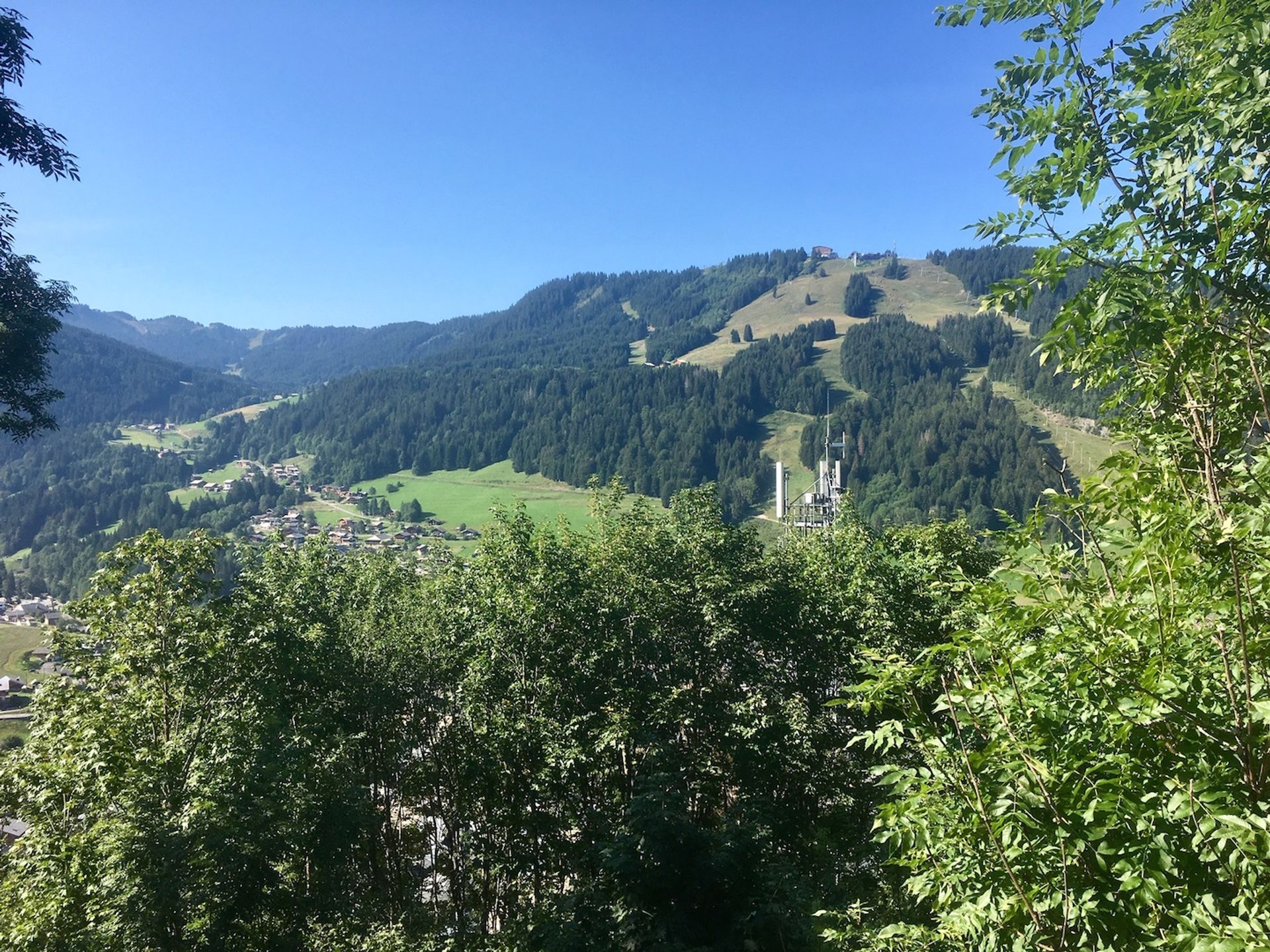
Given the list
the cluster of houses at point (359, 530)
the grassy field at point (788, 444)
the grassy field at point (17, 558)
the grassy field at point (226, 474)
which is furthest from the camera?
the grassy field at point (226, 474)

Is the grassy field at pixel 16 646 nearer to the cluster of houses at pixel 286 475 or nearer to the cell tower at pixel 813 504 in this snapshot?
the cluster of houses at pixel 286 475

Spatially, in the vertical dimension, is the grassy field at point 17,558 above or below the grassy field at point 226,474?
below

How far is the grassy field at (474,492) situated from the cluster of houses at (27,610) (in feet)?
152

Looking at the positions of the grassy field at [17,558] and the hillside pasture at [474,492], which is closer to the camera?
the hillside pasture at [474,492]

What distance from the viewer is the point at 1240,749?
3061 mm

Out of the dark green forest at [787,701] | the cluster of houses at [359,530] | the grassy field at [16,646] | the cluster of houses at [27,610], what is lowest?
the cluster of houses at [27,610]

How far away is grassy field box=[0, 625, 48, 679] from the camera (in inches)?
3184


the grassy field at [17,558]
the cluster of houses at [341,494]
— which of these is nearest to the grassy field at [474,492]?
the cluster of houses at [341,494]

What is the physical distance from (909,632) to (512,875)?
9874 millimetres

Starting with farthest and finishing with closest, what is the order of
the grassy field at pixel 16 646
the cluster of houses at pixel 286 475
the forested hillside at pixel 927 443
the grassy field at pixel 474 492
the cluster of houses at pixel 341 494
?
the cluster of houses at pixel 286 475, the cluster of houses at pixel 341 494, the grassy field at pixel 474 492, the forested hillside at pixel 927 443, the grassy field at pixel 16 646

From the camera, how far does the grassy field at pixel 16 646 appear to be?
80.9 m

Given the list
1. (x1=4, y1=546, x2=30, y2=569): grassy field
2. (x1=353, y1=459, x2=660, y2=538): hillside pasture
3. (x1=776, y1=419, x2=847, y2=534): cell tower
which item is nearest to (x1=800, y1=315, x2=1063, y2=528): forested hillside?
(x1=776, y1=419, x2=847, y2=534): cell tower

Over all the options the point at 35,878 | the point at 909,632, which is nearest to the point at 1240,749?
the point at 909,632

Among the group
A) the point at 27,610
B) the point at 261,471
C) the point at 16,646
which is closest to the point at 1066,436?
the point at 16,646
